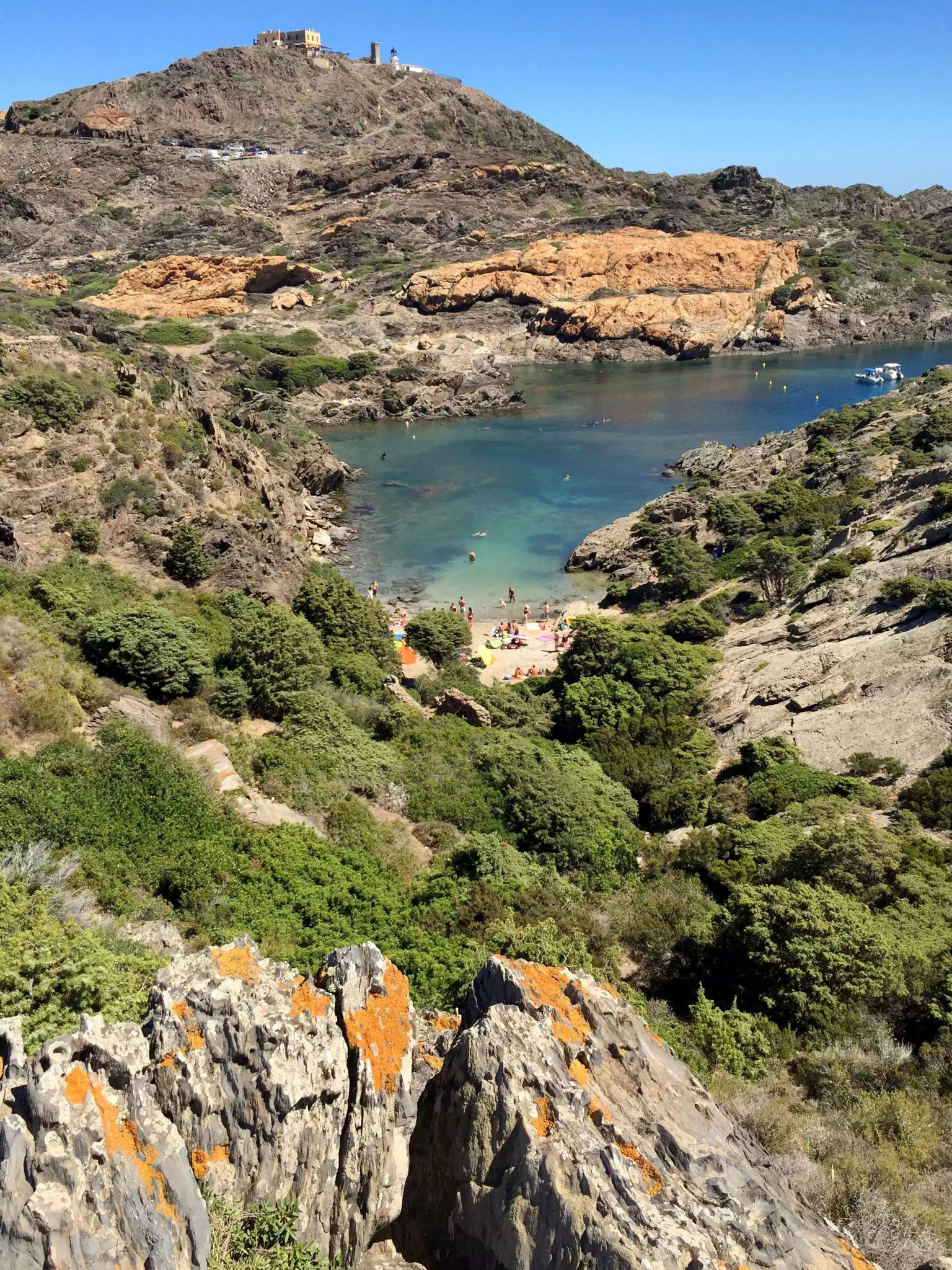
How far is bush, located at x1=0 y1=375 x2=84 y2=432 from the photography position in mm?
29156

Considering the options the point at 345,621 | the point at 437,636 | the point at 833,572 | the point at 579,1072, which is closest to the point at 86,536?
the point at 345,621

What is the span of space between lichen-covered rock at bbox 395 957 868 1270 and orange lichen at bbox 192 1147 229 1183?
136 centimetres

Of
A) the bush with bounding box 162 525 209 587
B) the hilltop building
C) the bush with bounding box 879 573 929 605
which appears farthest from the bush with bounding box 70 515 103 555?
the hilltop building

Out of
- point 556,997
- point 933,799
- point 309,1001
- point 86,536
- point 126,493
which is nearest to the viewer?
point 309,1001

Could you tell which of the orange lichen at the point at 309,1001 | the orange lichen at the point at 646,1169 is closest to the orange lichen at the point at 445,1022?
the orange lichen at the point at 309,1001

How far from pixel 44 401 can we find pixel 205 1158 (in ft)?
98.3

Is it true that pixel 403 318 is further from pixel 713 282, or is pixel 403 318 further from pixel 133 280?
pixel 713 282

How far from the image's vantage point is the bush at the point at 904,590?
25.5 m

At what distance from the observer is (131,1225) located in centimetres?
461

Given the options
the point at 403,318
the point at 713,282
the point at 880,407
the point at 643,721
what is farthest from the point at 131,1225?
the point at 713,282

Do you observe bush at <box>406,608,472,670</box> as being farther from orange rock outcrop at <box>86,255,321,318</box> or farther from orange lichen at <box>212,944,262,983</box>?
orange rock outcrop at <box>86,255,321,318</box>

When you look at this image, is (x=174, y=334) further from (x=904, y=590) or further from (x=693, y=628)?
(x=904, y=590)

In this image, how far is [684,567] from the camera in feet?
124

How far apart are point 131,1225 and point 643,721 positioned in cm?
2051
